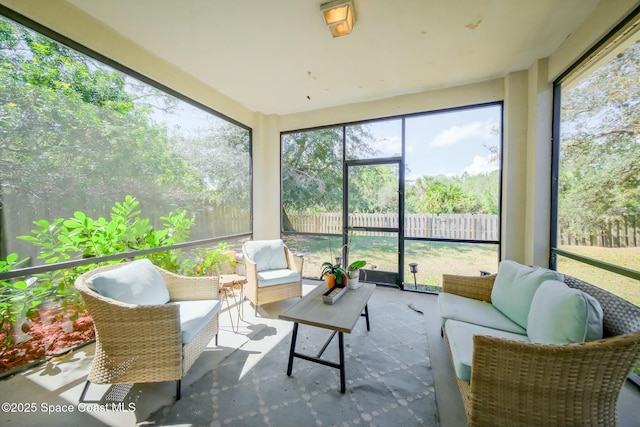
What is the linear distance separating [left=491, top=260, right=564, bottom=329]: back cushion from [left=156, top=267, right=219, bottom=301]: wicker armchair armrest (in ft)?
8.01

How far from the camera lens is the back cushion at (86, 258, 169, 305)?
5.15 ft

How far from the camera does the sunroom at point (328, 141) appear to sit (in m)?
1.84

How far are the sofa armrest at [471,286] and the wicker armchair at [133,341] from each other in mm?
2340

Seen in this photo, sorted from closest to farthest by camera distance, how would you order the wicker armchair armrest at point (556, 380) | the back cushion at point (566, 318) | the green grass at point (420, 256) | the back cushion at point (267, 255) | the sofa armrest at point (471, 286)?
the wicker armchair armrest at point (556, 380) < the back cushion at point (566, 318) < the sofa armrest at point (471, 286) < the back cushion at point (267, 255) < the green grass at point (420, 256)

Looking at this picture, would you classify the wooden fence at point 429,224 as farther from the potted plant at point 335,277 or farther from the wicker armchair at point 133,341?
the wicker armchair at point 133,341

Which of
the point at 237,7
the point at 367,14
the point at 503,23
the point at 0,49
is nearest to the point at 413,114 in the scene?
the point at 503,23

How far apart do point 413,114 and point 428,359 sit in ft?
10.5

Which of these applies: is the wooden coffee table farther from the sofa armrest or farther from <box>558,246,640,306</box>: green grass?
<box>558,246,640,306</box>: green grass

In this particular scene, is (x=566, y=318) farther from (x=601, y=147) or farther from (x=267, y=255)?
(x=267, y=255)

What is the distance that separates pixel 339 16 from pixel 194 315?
274 centimetres

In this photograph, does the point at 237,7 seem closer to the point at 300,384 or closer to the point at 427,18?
the point at 427,18

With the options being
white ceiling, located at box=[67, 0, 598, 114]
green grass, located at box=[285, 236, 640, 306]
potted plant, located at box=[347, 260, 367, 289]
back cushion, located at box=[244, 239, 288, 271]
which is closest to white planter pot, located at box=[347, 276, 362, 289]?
potted plant, located at box=[347, 260, 367, 289]

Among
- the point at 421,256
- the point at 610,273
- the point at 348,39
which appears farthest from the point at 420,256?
the point at 348,39

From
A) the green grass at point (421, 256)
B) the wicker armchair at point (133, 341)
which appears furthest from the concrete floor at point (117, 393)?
the green grass at point (421, 256)
